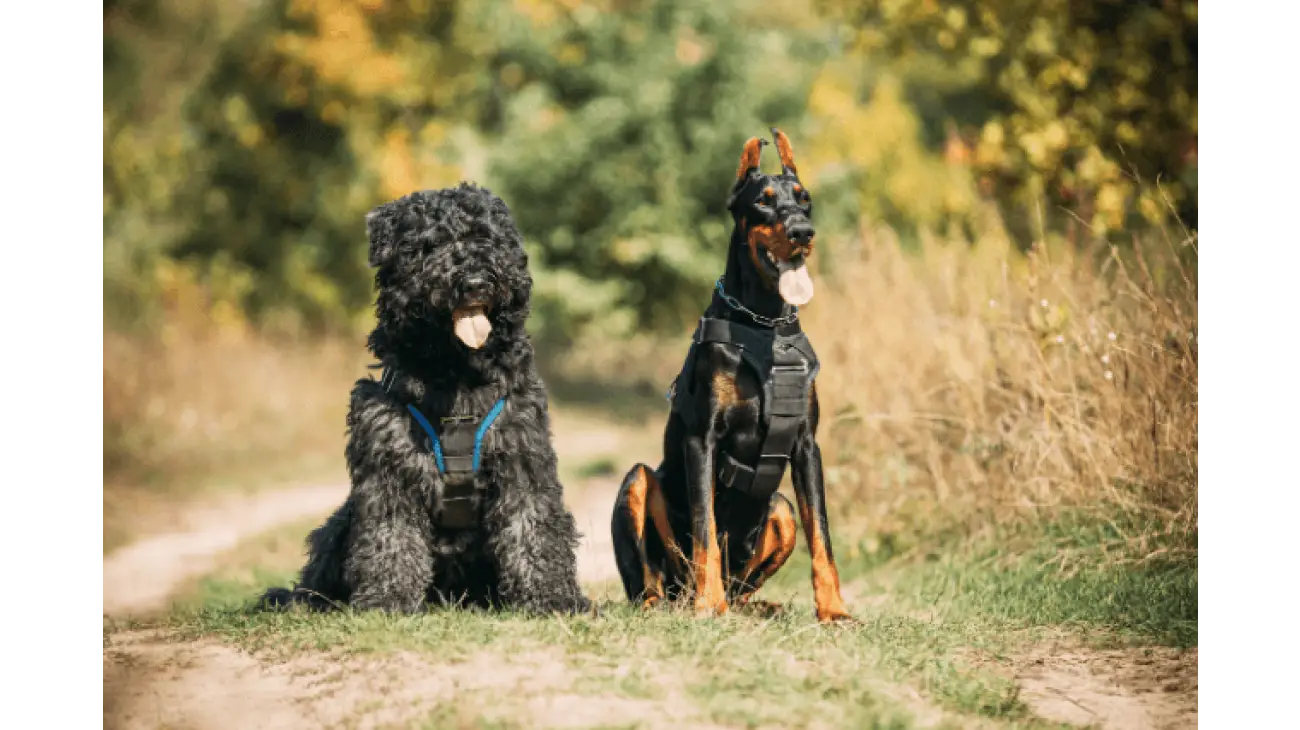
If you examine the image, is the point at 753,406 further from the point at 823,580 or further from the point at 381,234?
the point at 381,234

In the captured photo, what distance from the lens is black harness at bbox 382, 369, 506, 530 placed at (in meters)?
4.84

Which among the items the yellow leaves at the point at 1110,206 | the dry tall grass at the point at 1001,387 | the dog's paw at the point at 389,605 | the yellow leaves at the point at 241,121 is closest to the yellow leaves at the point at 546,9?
the yellow leaves at the point at 241,121

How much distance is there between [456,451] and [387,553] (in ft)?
1.66

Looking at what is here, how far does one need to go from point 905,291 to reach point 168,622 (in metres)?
5.80

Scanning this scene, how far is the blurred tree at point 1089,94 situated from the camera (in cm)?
853

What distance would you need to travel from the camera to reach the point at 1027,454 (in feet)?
22.8

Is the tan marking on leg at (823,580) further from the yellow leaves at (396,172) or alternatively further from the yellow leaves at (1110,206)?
the yellow leaves at (396,172)

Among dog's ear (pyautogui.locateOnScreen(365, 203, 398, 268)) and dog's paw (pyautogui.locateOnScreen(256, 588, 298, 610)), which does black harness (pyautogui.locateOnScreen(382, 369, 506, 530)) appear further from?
dog's paw (pyautogui.locateOnScreen(256, 588, 298, 610))

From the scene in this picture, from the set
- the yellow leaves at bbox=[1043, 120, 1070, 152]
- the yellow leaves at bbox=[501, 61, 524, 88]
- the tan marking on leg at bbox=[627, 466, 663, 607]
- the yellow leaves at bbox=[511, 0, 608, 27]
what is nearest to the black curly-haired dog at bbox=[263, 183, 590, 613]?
the tan marking on leg at bbox=[627, 466, 663, 607]

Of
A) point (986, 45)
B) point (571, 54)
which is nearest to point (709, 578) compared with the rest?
point (986, 45)

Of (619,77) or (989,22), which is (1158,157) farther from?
(619,77)

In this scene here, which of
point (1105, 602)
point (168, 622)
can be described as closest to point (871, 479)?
point (1105, 602)

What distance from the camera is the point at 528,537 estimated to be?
491 cm

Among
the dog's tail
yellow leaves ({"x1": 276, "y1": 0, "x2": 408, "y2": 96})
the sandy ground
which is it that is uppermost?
yellow leaves ({"x1": 276, "y1": 0, "x2": 408, "y2": 96})
